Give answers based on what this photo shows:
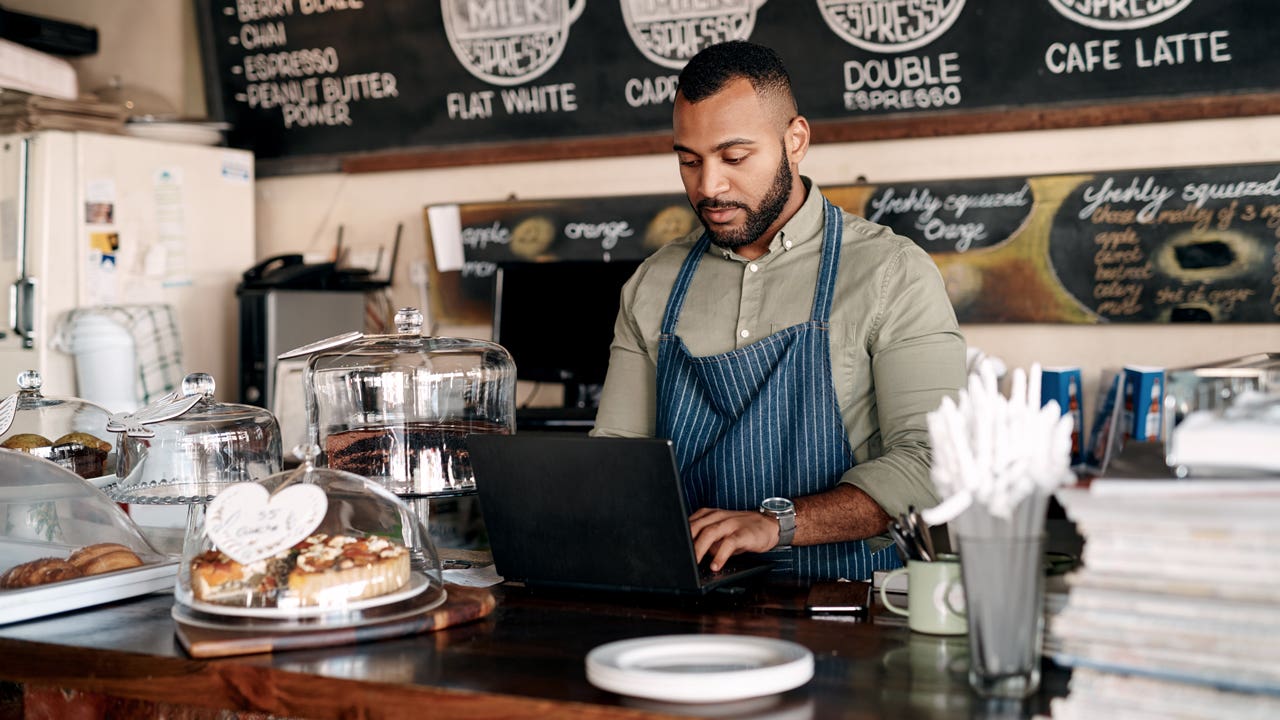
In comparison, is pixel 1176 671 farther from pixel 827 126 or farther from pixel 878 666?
pixel 827 126

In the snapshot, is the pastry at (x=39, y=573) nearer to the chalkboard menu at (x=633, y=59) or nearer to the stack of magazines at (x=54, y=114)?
the chalkboard menu at (x=633, y=59)

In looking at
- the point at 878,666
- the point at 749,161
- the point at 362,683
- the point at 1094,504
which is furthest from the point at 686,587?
the point at 749,161

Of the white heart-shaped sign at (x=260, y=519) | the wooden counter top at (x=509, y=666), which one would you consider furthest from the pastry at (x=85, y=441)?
the white heart-shaped sign at (x=260, y=519)

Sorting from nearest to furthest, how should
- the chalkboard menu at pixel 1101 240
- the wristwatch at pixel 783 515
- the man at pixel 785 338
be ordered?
1. the wristwatch at pixel 783 515
2. the man at pixel 785 338
3. the chalkboard menu at pixel 1101 240

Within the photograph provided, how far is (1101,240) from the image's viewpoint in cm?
342

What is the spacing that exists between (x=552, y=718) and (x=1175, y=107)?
2748 mm

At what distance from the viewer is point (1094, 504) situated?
111cm

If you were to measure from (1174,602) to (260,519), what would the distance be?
992mm

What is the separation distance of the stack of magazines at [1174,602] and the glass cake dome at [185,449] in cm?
132

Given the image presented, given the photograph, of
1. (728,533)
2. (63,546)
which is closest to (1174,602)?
(728,533)

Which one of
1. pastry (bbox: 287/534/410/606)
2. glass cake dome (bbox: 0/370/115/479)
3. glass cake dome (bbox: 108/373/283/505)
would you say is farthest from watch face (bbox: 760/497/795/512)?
glass cake dome (bbox: 0/370/115/479)

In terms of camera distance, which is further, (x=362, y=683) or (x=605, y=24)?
(x=605, y=24)

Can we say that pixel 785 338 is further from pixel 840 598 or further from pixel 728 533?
pixel 840 598

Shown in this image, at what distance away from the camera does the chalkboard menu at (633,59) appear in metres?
3.34
